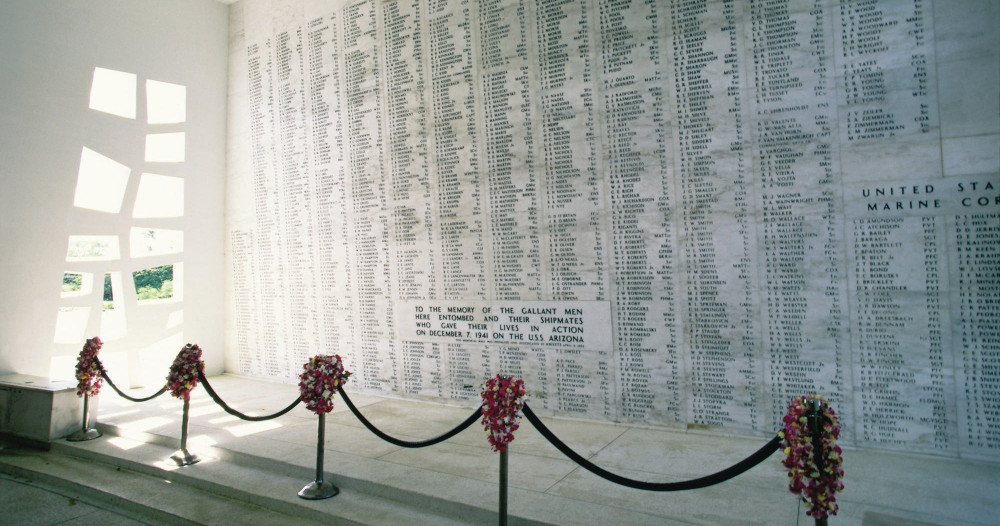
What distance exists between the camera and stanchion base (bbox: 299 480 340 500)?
3906 millimetres

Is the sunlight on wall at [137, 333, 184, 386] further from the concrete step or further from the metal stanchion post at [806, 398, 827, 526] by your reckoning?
the metal stanchion post at [806, 398, 827, 526]

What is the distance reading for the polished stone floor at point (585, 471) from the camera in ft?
10.8

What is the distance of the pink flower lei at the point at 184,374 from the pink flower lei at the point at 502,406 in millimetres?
3177

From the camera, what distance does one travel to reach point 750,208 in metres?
4.76

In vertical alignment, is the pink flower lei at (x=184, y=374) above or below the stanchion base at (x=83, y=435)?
above

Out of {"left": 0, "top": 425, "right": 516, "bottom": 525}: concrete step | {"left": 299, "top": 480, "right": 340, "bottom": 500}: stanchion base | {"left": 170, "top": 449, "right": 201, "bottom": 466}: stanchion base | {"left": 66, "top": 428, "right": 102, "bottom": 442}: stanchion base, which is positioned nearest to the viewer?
{"left": 0, "top": 425, "right": 516, "bottom": 525}: concrete step

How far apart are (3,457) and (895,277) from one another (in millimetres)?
8342

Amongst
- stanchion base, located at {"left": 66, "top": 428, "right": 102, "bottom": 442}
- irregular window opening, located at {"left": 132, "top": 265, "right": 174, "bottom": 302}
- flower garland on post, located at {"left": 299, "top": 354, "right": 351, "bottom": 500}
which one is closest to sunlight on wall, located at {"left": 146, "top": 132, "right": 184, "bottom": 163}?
irregular window opening, located at {"left": 132, "top": 265, "right": 174, "bottom": 302}

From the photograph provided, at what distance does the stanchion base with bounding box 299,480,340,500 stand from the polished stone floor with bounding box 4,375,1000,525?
0.25 feet

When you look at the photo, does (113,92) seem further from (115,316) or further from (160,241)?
(115,316)

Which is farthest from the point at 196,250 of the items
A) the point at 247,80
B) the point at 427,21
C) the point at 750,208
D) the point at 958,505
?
the point at 958,505

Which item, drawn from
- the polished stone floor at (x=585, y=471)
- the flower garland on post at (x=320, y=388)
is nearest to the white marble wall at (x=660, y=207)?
the polished stone floor at (x=585, y=471)

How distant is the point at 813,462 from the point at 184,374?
17.1 feet

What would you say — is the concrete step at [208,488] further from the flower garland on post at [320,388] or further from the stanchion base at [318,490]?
the flower garland on post at [320,388]
